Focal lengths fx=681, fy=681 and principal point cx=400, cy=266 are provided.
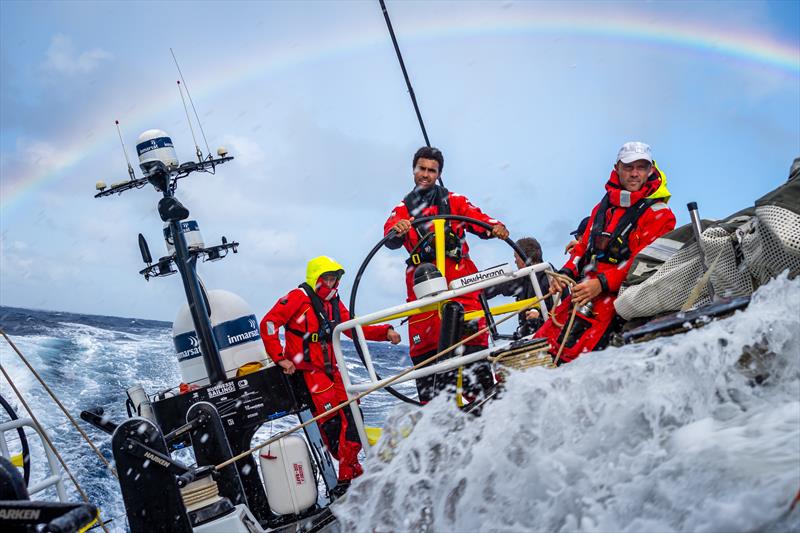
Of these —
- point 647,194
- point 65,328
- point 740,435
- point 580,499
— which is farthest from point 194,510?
point 65,328

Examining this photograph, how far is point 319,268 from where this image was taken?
18.0 ft

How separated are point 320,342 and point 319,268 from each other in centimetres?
60

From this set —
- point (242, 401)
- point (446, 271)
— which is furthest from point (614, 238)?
point (242, 401)

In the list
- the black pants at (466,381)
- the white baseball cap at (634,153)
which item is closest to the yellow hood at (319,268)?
the black pants at (466,381)

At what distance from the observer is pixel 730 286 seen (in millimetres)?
2666

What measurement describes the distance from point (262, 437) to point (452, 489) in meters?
5.59

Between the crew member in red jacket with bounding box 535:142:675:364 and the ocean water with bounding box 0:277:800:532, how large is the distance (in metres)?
1.36

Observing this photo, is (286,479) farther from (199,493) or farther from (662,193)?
(662,193)

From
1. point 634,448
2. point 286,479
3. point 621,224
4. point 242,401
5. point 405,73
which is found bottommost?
point 286,479

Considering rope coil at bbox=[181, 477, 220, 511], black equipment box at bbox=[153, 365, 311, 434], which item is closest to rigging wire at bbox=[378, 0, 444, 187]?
black equipment box at bbox=[153, 365, 311, 434]

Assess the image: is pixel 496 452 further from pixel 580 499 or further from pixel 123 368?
pixel 123 368

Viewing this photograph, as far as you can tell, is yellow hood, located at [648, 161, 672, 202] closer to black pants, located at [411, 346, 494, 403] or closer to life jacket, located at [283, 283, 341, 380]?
black pants, located at [411, 346, 494, 403]

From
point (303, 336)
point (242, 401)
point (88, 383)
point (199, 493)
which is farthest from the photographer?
point (88, 383)

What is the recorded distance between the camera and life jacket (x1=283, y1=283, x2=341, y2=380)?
520 cm
